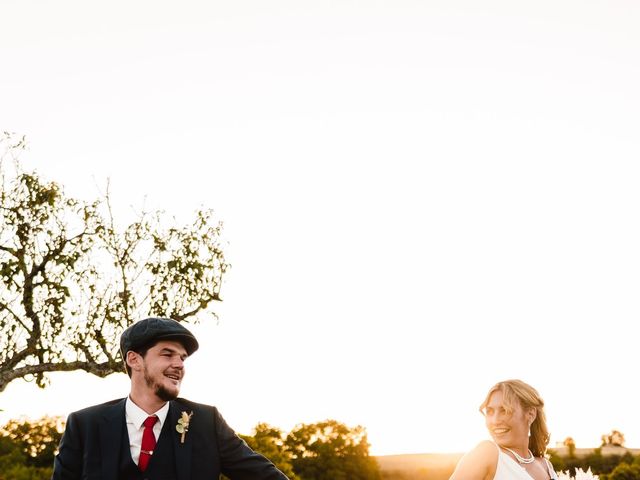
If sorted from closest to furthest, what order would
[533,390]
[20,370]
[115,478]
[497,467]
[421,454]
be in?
[115,478], [497,467], [533,390], [20,370], [421,454]

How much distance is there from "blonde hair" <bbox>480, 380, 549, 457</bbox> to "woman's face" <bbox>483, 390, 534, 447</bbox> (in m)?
0.03

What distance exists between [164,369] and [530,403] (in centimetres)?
275

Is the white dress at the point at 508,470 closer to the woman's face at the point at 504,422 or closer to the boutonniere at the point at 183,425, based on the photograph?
the woman's face at the point at 504,422

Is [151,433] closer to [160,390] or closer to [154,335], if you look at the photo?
[160,390]

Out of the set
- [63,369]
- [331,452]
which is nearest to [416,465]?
[331,452]

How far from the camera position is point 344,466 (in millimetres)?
98562

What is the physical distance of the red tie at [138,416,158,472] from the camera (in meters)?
4.42

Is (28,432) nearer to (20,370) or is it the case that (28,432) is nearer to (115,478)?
(20,370)

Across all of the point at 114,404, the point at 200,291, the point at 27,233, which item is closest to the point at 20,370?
the point at 27,233

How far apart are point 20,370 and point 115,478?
49.0 ft

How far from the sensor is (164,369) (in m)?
4.52

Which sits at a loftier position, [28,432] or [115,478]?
[28,432]

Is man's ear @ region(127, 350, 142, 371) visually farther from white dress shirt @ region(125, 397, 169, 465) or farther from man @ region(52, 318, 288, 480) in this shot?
white dress shirt @ region(125, 397, 169, 465)

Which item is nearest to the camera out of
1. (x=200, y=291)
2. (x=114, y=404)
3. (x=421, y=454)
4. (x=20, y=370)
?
(x=114, y=404)
